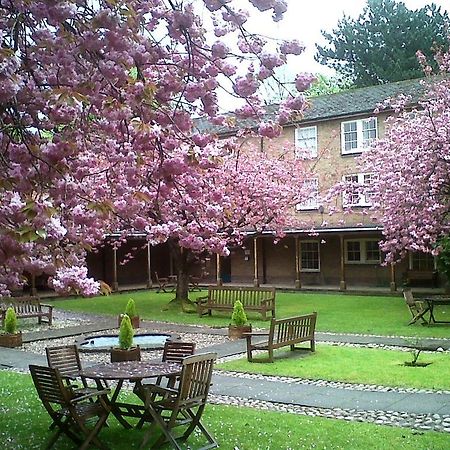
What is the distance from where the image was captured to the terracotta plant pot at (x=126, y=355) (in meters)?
12.3

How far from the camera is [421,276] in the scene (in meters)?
29.3

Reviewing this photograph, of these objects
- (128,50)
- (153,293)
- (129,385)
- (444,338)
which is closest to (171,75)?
(128,50)

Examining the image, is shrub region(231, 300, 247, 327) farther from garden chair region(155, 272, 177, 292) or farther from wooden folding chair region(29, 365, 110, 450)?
garden chair region(155, 272, 177, 292)

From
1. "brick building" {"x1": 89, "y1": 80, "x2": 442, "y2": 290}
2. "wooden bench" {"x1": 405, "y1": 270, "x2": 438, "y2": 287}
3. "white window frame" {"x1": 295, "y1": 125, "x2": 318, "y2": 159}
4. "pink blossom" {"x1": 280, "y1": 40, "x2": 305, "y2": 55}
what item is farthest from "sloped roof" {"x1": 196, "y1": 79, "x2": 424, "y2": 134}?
"pink blossom" {"x1": 280, "y1": 40, "x2": 305, "y2": 55}

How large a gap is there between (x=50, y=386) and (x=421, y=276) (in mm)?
24593

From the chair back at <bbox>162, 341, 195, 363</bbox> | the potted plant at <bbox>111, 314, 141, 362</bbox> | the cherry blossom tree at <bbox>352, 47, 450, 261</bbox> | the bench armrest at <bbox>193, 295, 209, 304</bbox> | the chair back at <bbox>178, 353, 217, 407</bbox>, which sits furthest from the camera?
the bench armrest at <bbox>193, 295, 209, 304</bbox>

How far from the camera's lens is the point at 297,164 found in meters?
27.5

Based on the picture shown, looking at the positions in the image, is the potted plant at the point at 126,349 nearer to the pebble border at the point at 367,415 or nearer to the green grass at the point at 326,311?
the pebble border at the point at 367,415

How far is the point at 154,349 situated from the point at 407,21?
36688mm

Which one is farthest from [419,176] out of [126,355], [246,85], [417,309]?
[246,85]

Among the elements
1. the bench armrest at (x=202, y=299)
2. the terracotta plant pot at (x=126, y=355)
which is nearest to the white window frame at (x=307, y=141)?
the bench armrest at (x=202, y=299)

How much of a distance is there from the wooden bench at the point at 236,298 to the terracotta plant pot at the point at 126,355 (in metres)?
7.95

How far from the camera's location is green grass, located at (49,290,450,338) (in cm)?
1753

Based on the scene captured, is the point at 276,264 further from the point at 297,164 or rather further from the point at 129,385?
the point at 129,385
